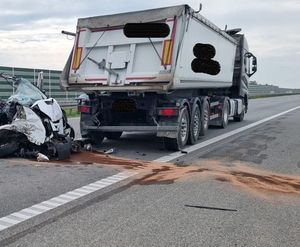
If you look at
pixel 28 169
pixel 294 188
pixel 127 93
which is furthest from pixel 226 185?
pixel 127 93

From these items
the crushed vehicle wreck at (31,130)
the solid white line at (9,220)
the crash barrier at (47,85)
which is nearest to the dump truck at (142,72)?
the crushed vehicle wreck at (31,130)

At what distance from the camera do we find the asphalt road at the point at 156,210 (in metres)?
4.32

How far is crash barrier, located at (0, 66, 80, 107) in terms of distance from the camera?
22344 mm

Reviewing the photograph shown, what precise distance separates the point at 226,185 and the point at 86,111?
4.85 m

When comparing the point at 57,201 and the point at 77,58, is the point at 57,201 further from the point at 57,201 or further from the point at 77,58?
the point at 77,58

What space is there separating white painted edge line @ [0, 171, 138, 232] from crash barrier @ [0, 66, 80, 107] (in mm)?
16141

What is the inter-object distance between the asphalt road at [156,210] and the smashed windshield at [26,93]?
1463mm

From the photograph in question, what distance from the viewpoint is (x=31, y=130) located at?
8.48 meters

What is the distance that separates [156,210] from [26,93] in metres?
5.09

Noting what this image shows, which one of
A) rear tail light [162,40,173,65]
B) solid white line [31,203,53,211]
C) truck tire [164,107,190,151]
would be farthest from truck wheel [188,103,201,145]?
solid white line [31,203,53,211]

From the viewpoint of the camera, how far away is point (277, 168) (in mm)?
8133

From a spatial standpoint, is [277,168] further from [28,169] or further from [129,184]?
[28,169]

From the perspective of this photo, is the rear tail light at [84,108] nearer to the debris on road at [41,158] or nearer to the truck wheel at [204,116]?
the debris on road at [41,158]

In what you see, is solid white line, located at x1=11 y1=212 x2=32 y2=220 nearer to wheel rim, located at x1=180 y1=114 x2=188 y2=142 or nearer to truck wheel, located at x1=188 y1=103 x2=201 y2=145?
wheel rim, located at x1=180 y1=114 x2=188 y2=142
